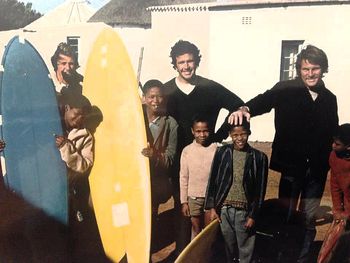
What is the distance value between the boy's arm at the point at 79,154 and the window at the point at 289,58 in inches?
48.1

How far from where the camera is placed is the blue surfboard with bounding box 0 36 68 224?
268 centimetres

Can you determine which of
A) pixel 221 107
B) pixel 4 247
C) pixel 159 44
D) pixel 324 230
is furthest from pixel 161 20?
pixel 4 247

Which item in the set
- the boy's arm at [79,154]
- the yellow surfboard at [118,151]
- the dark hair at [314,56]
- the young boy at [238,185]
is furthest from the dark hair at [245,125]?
the boy's arm at [79,154]

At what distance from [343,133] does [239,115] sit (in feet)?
1.91

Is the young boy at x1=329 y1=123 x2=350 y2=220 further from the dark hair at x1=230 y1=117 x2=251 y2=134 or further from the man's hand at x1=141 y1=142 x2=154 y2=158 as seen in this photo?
the man's hand at x1=141 y1=142 x2=154 y2=158

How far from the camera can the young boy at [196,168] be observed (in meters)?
2.58

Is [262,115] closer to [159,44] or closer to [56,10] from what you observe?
[159,44]

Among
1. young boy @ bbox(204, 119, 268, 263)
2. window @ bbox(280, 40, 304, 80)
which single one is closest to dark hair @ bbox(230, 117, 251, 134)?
young boy @ bbox(204, 119, 268, 263)

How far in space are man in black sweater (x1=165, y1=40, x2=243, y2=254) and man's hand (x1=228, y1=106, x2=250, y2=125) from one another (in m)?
0.03

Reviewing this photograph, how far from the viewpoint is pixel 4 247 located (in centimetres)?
291

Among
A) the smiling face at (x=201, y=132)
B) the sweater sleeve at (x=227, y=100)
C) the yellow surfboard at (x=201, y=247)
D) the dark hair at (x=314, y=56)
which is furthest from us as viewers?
the yellow surfboard at (x=201, y=247)

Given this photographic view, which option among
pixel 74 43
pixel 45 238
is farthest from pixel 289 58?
pixel 45 238

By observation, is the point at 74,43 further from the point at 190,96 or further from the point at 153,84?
the point at 190,96

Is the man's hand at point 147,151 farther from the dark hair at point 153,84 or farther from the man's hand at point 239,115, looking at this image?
the man's hand at point 239,115
